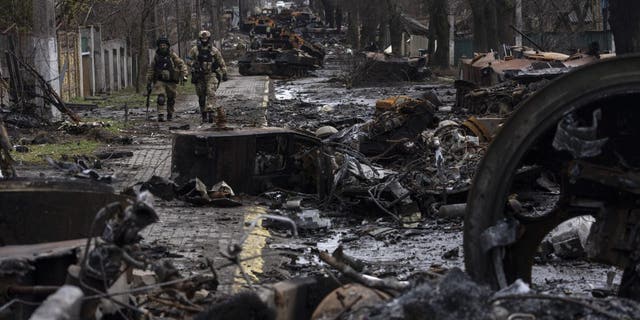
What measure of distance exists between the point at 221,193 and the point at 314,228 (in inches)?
68.9

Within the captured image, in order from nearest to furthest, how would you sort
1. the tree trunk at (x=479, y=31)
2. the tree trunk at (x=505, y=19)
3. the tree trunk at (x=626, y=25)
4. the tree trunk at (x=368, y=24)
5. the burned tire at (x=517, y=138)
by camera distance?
1. the burned tire at (x=517, y=138)
2. the tree trunk at (x=626, y=25)
3. the tree trunk at (x=505, y=19)
4. the tree trunk at (x=479, y=31)
5. the tree trunk at (x=368, y=24)

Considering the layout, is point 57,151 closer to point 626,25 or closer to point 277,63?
point 626,25

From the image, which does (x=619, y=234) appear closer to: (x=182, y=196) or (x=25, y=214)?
(x=25, y=214)

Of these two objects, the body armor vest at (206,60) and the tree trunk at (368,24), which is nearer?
the body armor vest at (206,60)

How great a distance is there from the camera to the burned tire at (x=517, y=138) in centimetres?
498

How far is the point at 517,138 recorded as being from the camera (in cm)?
520

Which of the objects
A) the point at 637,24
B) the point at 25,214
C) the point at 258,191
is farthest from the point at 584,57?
the point at 25,214

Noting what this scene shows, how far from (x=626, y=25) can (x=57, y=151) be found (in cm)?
981

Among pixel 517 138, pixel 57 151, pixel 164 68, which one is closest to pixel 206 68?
pixel 164 68

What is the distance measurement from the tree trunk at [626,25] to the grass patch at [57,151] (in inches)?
360

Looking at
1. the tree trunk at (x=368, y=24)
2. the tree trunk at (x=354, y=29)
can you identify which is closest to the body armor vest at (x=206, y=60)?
the tree trunk at (x=368, y=24)

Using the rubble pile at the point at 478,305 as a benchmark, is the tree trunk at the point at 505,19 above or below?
above

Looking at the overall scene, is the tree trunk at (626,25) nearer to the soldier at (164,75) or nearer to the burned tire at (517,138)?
the soldier at (164,75)

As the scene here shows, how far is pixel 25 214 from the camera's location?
657 cm
